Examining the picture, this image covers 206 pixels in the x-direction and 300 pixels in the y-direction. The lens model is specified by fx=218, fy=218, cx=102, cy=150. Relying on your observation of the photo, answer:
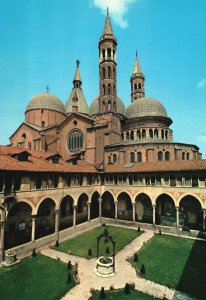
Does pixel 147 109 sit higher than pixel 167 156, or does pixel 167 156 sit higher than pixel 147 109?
pixel 147 109

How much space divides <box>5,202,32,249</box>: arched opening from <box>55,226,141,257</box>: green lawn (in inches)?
227

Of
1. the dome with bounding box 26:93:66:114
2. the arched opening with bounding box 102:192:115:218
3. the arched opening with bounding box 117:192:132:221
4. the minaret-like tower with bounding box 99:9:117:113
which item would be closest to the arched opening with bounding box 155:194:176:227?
the arched opening with bounding box 117:192:132:221

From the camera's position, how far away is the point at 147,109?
168 ft

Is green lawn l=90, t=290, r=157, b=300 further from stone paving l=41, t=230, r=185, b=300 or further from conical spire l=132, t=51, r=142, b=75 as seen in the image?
conical spire l=132, t=51, r=142, b=75

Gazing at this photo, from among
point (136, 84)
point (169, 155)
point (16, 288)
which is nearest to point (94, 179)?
point (169, 155)

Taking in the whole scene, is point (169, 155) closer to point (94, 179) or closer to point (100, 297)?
point (94, 179)

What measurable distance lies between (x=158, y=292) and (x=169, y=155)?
27.3 m

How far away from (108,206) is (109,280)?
23178 millimetres

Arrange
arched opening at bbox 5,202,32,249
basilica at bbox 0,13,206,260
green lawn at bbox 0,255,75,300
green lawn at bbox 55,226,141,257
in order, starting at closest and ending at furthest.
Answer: green lawn at bbox 0,255,75,300, green lawn at bbox 55,226,141,257, basilica at bbox 0,13,206,260, arched opening at bbox 5,202,32,249

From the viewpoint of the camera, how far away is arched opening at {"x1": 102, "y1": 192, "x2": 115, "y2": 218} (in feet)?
131

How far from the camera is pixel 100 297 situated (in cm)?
1473

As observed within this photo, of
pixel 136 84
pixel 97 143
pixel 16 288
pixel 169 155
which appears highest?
pixel 136 84

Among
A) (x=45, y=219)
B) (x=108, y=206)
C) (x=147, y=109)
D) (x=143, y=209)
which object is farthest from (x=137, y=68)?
(x=45, y=219)

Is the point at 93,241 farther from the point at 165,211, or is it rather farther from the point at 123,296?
the point at 165,211
